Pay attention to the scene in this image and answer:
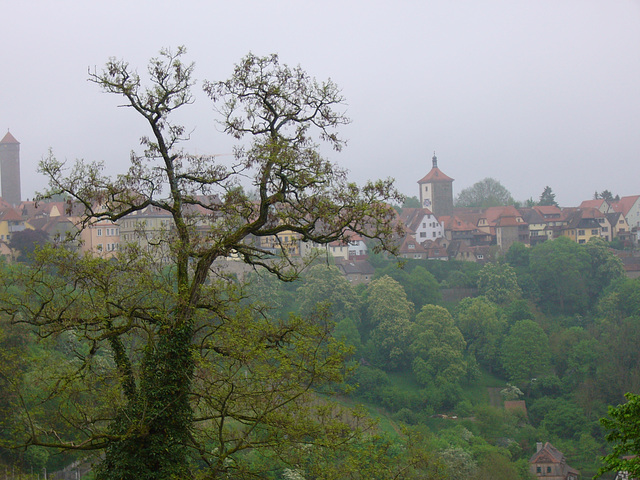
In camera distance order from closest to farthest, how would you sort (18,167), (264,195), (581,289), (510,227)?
1. (264,195)
2. (581,289)
3. (510,227)
4. (18,167)

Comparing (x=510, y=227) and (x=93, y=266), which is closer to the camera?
(x=93, y=266)

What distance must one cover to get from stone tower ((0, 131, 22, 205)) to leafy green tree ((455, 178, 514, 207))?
5826cm

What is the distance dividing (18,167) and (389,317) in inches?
2208

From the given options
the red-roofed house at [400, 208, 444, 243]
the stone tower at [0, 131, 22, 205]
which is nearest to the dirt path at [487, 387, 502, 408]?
the red-roofed house at [400, 208, 444, 243]

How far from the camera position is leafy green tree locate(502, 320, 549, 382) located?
48531mm

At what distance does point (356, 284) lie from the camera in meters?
62.5

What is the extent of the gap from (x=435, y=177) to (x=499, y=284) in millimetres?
32165

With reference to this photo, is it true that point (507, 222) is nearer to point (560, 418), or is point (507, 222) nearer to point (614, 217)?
point (614, 217)

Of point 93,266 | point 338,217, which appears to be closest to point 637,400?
point 338,217

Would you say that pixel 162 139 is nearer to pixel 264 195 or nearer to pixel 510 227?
pixel 264 195

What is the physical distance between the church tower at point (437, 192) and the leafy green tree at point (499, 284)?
24679 millimetres

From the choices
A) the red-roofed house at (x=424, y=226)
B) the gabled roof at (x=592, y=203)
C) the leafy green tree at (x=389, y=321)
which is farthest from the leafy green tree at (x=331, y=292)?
the gabled roof at (x=592, y=203)

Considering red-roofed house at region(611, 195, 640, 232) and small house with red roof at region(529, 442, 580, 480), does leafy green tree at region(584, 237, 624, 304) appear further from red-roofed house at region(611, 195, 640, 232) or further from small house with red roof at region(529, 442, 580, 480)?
Result: small house with red roof at region(529, 442, 580, 480)

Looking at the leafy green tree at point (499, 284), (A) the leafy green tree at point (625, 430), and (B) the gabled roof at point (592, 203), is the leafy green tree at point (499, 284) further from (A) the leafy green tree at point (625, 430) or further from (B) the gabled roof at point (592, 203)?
(A) the leafy green tree at point (625, 430)
